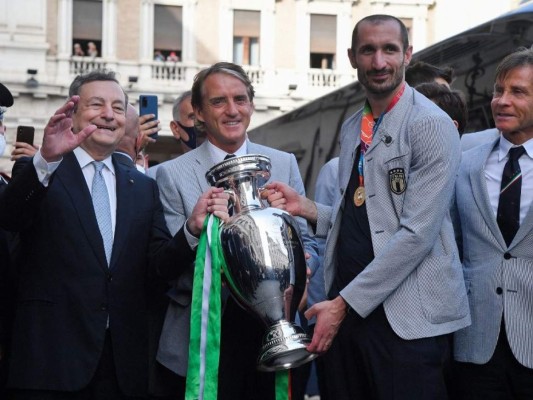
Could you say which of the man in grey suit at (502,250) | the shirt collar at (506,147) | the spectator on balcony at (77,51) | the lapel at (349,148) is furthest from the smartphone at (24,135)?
the spectator on balcony at (77,51)

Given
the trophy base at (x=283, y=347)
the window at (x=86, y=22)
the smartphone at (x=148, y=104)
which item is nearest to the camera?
the trophy base at (x=283, y=347)

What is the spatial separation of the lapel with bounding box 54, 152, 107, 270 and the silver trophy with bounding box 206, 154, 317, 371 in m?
0.57

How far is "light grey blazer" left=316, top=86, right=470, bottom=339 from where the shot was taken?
10.8 ft

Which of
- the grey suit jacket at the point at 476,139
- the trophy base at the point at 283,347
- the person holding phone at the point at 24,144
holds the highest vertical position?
the grey suit jacket at the point at 476,139

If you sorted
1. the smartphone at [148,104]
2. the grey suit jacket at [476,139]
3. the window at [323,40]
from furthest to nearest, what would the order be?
the window at [323,40]
the smartphone at [148,104]
the grey suit jacket at [476,139]

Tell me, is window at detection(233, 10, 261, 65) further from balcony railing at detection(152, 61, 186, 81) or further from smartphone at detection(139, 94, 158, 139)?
smartphone at detection(139, 94, 158, 139)

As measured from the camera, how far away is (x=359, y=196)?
11.5 feet

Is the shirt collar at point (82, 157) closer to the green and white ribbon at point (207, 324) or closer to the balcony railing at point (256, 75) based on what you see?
the green and white ribbon at point (207, 324)

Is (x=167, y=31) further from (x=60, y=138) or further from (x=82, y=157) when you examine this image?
(x=60, y=138)

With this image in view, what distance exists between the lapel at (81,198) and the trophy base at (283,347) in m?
0.76

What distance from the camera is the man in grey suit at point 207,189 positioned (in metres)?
3.61

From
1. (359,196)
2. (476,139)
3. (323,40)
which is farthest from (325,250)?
(323,40)

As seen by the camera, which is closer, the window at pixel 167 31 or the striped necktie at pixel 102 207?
the striped necktie at pixel 102 207

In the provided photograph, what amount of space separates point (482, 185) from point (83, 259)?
4.96 ft
